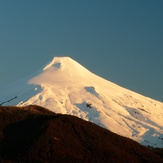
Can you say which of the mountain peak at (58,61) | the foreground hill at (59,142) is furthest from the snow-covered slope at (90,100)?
the foreground hill at (59,142)

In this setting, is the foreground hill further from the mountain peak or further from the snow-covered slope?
the mountain peak

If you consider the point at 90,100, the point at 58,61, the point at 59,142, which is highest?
the point at 58,61

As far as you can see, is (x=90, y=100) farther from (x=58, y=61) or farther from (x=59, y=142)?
(x=59, y=142)

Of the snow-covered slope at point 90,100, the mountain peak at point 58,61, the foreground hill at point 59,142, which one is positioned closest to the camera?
the foreground hill at point 59,142

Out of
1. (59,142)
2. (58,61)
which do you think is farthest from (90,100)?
(59,142)

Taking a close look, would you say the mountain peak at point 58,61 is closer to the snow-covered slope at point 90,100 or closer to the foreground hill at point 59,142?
the snow-covered slope at point 90,100

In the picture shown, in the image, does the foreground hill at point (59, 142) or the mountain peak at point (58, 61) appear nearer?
the foreground hill at point (59, 142)
